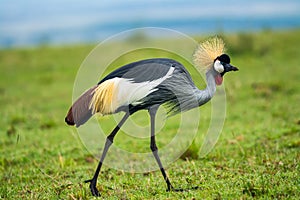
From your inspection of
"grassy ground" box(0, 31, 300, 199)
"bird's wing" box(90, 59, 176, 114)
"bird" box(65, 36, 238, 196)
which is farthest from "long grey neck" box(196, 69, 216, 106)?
"grassy ground" box(0, 31, 300, 199)

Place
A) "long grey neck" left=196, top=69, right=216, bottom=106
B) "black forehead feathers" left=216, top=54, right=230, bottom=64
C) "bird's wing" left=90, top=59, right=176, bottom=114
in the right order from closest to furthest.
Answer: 1. "bird's wing" left=90, top=59, right=176, bottom=114
2. "long grey neck" left=196, top=69, right=216, bottom=106
3. "black forehead feathers" left=216, top=54, right=230, bottom=64

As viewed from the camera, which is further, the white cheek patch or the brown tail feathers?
the white cheek patch

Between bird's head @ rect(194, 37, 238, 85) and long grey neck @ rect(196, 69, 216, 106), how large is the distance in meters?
0.05

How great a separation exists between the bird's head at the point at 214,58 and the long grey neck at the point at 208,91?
0.05m

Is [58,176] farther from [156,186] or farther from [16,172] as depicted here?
[156,186]

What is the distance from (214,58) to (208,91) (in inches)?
13.1

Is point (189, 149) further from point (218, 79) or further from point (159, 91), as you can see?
point (159, 91)

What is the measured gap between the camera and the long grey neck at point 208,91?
4.46m

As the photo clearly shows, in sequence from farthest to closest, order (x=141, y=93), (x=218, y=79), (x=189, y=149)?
(x=189, y=149), (x=218, y=79), (x=141, y=93)

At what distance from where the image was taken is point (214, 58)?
15.1ft

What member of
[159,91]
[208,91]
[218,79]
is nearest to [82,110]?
[159,91]

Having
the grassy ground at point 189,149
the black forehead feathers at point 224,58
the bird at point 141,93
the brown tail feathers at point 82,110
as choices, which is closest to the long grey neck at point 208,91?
the bird at point 141,93

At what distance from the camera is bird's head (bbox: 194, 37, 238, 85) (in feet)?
15.0

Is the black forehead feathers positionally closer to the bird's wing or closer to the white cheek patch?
the white cheek patch
